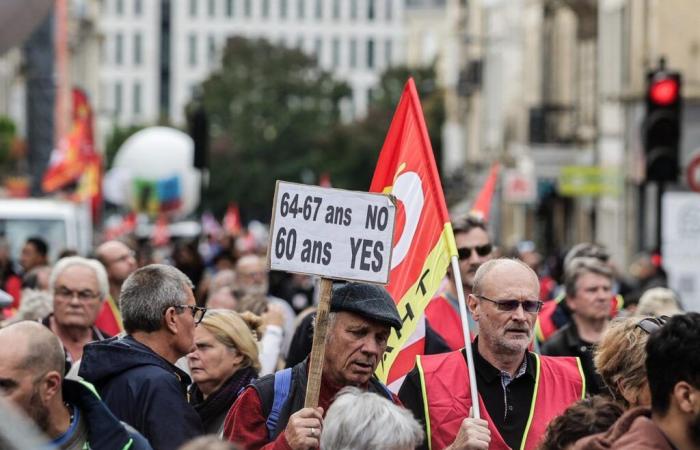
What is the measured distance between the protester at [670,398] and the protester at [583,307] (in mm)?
4432

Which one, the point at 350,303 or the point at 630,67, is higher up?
the point at 630,67

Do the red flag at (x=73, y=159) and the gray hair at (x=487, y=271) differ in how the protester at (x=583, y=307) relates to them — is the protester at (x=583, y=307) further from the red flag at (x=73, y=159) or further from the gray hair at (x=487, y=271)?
the red flag at (x=73, y=159)

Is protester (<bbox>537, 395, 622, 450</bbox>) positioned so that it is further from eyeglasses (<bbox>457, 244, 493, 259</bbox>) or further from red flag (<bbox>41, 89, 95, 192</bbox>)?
red flag (<bbox>41, 89, 95, 192</bbox>)

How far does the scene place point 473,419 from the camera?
21.0 ft

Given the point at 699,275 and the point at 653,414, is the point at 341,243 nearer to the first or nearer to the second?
the point at 653,414

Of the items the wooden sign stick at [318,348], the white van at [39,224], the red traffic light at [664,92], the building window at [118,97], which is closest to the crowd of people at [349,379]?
the wooden sign stick at [318,348]

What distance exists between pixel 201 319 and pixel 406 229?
3.10 feet

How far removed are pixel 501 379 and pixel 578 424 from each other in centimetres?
152

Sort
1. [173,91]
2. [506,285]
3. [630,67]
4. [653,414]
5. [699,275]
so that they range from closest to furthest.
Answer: [653,414], [506,285], [699,275], [630,67], [173,91]

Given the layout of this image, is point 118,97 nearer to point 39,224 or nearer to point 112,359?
point 39,224

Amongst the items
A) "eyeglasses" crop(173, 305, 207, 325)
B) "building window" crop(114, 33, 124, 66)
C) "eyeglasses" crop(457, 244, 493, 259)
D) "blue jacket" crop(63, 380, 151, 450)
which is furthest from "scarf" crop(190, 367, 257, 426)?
"building window" crop(114, 33, 124, 66)

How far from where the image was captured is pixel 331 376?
21.6 feet

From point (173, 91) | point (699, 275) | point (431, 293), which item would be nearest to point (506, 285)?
point (431, 293)

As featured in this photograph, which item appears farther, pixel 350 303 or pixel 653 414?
pixel 350 303
